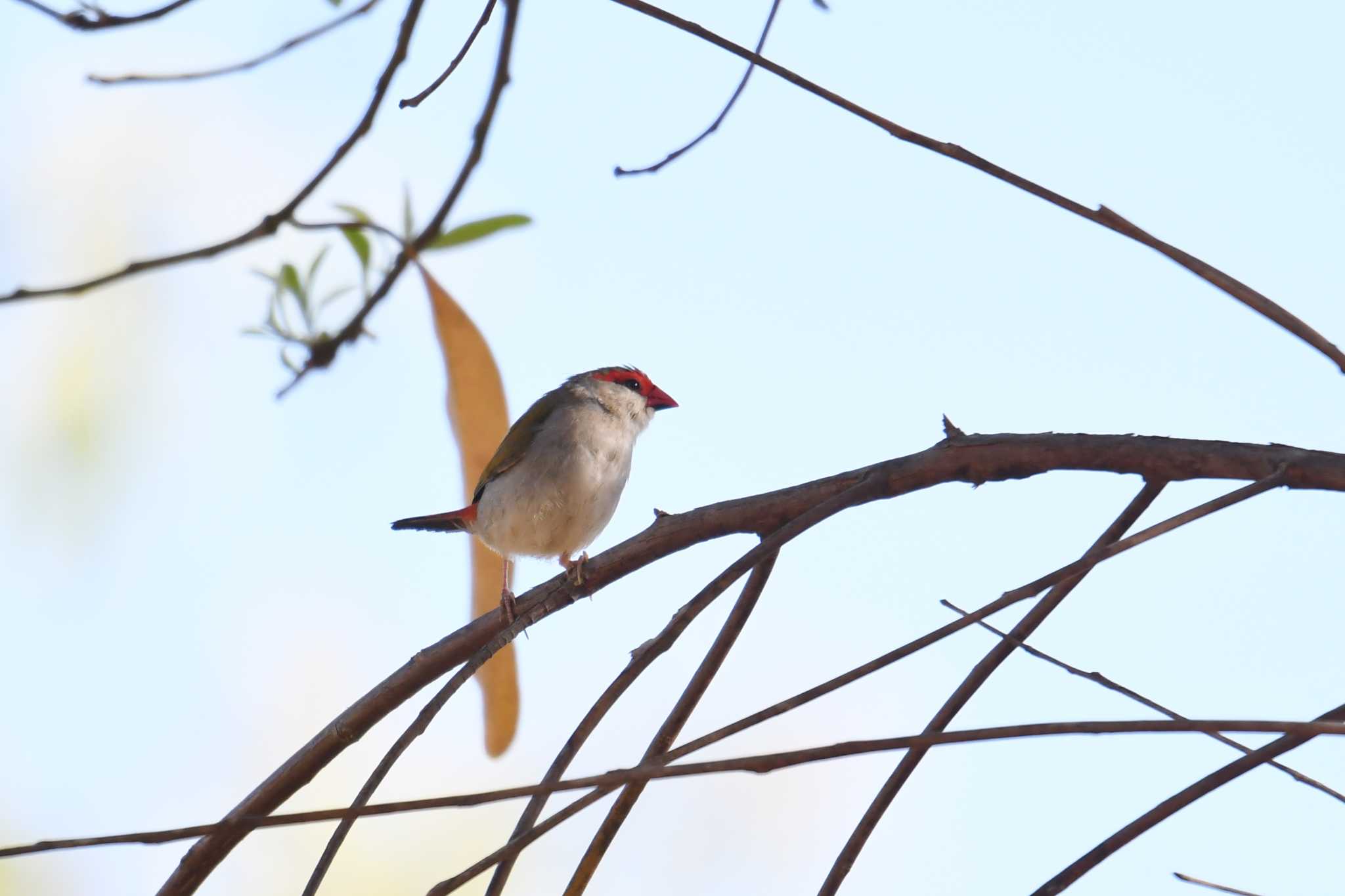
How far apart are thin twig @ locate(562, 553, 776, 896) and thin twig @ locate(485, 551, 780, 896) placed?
94 mm

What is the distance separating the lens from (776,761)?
1437 millimetres

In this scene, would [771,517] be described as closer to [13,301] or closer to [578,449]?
[13,301]

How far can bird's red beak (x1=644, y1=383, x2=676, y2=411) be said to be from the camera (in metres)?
5.00

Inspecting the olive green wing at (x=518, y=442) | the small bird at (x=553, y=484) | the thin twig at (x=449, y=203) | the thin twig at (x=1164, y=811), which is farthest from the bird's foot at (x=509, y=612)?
the olive green wing at (x=518, y=442)

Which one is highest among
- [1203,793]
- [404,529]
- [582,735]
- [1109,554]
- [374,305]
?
[404,529]

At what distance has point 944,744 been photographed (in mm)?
1524

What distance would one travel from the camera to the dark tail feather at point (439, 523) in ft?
15.3

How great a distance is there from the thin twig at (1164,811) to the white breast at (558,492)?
281 cm

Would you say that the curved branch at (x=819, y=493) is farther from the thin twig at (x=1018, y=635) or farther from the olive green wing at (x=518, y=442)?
the olive green wing at (x=518, y=442)

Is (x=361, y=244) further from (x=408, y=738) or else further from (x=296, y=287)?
(x=408, y=738)

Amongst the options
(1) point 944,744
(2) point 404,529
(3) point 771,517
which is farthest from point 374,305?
(2) point 404,529

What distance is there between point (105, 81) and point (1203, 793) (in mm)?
1709

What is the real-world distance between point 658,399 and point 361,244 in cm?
267

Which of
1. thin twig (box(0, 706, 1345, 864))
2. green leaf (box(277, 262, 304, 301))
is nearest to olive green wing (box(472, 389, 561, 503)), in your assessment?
green leaf (box(277, 262, 304, 301))
